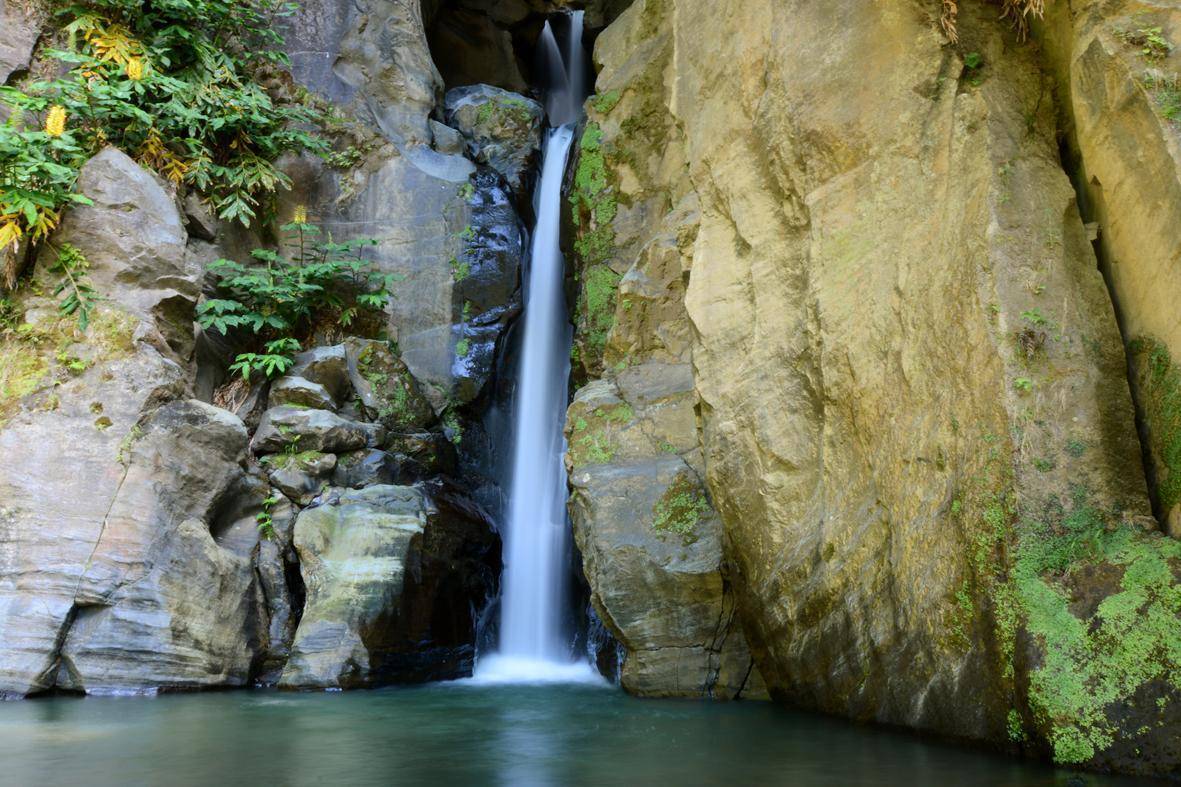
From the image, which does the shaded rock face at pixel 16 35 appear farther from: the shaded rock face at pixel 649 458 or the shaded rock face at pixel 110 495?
the shaded rock face at pixel 649 458

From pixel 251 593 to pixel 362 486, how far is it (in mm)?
1686

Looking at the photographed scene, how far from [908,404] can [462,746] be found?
151 inches

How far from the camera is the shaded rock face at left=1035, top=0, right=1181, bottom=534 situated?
5160 millimetres

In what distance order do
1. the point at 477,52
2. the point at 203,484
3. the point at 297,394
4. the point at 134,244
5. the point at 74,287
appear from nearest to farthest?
the point at 203,484 → the point at 74,287 → the point at 134,244 → the point at 297,394 → the point at 477,52

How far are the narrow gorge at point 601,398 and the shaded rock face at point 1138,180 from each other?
0.02m

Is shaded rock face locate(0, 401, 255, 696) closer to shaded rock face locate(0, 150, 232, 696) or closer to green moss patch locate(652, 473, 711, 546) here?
shaded rock face locate(0, 150, 232, 696)

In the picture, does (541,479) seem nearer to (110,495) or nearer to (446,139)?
(110,495)

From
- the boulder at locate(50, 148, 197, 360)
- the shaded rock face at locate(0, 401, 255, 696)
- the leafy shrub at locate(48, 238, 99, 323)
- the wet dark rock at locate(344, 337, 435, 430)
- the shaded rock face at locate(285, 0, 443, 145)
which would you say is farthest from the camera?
the shaded rock face at locate(285, 0, 443, 145)

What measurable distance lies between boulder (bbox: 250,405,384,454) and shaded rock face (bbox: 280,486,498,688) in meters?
0.72

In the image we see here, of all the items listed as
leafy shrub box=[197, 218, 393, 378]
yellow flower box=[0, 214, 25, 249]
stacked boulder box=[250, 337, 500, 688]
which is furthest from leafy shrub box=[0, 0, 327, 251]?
stacked boulder box=[250, 337, 500, 688]

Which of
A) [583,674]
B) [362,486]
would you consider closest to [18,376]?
[362,486]

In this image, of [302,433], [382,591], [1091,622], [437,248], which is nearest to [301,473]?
[302,433]

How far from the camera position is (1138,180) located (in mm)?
5387

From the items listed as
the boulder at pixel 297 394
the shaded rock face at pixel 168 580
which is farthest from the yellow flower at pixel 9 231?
the boulder at pixel 297 394
